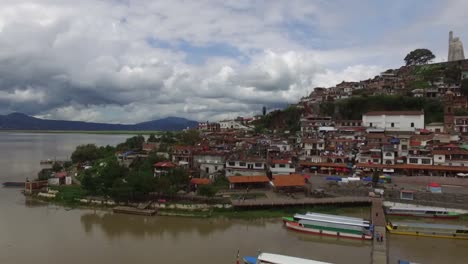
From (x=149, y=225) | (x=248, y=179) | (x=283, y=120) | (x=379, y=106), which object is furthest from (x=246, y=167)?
(x=283, y=120)

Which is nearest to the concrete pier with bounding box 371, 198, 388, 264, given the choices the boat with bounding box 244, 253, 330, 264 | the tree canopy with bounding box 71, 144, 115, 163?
the boat with bounding box 244, 253, 330, 264

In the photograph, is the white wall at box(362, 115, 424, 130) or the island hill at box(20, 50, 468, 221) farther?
the white wall at box(362, 115, 424, 130)

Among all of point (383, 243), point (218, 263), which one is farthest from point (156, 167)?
point (383, 243)

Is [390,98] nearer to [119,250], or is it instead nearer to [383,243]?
[383,243]

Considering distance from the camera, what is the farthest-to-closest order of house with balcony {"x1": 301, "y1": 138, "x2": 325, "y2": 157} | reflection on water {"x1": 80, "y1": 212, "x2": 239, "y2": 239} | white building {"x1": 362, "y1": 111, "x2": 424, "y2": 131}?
1. white building {"x1": 362, "y1": 111, "x2": 424, "y2": 131}
2. house with balcony {"x1": 301, "y1": 138, "x2": 325, "y2": 157}
3. reflection on water {"x1": 80, "y1": 212, "x2": 239, "y2": 239}

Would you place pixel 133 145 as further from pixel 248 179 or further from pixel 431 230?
pixel 431 230

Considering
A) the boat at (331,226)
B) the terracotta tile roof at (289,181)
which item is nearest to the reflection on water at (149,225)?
the boat at (331,226)

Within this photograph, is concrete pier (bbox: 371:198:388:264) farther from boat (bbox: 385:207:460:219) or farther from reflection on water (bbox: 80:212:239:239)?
reflection on water (bbox: 80:212:239:239)

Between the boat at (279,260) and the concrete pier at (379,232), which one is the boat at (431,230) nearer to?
the concrete pier at (379,232)
